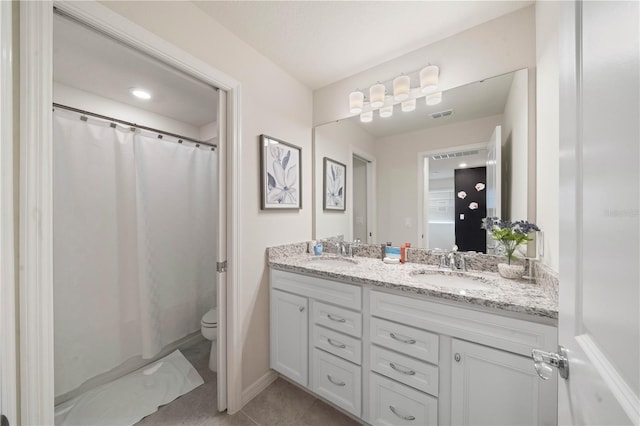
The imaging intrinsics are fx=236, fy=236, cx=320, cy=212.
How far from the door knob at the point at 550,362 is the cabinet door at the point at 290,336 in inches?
44.9

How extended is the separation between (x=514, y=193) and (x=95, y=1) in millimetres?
2192

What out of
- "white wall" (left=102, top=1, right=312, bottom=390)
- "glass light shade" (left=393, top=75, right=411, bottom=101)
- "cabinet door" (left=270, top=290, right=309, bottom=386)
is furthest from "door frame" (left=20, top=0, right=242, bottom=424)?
"glass light shade" (left=393, top=75, right=411, bottom=101)

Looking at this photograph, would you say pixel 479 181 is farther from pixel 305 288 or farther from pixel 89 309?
pixel 89 309

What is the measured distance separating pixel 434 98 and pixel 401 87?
23 centimetres

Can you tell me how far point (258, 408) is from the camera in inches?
58.9

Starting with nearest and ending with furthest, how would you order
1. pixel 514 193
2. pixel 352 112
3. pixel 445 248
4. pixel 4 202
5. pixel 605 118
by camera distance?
pixel 605 118 → pixel 4 202 → pixel 514 193 → pixel 445 248 → pixel 352 112

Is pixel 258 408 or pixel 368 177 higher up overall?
pixel 368 177

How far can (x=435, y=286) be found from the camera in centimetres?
112

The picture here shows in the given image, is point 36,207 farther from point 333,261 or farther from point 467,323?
point 467,323

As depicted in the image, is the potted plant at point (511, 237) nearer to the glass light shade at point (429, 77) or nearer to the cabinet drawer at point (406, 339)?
the cabinet drawer at point (406, 339)

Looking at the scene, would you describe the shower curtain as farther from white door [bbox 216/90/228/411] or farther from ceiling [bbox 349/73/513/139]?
ceiling [bbox 349/73/513/139]

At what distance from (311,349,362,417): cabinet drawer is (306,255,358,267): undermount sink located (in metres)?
0.58

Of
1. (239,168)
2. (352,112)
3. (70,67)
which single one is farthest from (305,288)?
(70,67)

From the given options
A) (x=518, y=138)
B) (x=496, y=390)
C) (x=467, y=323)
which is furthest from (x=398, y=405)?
(x=518, y=138)
